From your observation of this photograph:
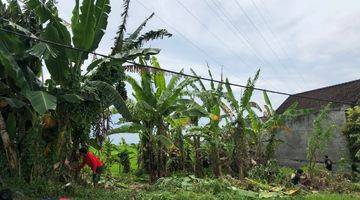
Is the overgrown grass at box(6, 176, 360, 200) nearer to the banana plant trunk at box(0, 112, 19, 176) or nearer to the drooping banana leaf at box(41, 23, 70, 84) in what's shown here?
the banana plant trunk at box(0, 112, 19, 176)

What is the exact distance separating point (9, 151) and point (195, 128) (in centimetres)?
731

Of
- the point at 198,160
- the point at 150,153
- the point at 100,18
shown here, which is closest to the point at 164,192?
the point at 100,18

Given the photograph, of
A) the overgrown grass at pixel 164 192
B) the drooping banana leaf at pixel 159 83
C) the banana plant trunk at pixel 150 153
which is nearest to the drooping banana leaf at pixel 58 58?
the overgrown grass at pixel 164 192

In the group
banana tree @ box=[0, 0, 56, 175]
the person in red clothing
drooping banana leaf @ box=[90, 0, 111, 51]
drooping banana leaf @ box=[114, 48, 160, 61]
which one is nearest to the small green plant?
drooping banana leaf @ box=[114, 48, 160, 61]

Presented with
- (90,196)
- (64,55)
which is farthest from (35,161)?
(64,55)

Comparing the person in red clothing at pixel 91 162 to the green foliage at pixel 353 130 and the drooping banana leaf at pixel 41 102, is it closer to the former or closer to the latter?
the drooping banana leaf at pixel 41 102

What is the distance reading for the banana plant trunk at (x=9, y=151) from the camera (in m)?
12.3

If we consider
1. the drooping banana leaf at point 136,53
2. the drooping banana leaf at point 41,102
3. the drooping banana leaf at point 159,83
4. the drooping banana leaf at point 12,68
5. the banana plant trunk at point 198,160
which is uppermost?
the drooping banana leaf at point 136,53

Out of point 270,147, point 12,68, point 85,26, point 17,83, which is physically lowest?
point 270,147

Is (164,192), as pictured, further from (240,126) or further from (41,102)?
(240,126)

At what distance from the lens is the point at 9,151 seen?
12.5 meters

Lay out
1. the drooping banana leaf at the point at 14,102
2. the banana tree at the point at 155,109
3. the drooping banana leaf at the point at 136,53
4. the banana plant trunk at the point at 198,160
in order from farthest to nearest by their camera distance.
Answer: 1. the banana plant trunk at the point at 198,160
2. the banana tree at the point at 155,109
3. the drooping banana leaf at the point at 136,53
4. the drooping banana leaf at the point at 14,102

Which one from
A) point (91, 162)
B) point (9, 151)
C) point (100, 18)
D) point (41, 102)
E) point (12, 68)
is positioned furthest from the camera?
point (91, 162)

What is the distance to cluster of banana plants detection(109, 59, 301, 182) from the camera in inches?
658
